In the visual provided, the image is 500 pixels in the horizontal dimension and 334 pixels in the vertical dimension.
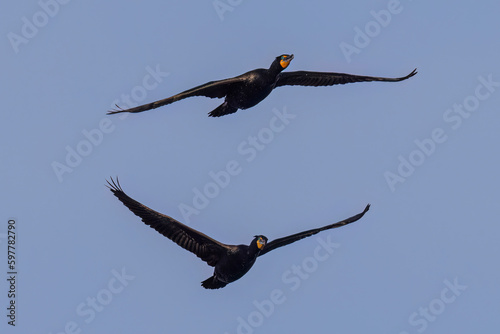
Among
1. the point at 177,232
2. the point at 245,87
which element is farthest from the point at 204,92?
the point at 177,232

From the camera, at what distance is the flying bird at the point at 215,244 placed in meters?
28.1

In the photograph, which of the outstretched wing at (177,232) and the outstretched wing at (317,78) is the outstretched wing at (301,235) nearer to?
the outstretched wing at (177,232)

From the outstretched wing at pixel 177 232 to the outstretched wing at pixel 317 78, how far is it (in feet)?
17.8

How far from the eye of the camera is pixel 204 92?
2866 cm

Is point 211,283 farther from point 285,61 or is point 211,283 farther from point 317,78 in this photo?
point 317,78

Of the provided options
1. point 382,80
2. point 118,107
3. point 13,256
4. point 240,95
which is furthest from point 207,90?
point 13,256

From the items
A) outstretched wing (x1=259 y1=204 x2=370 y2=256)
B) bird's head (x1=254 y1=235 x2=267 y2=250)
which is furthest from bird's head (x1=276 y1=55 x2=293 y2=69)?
bird's head (x1=254 y1=235 x2=267 y2=250)

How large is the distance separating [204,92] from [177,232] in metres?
3.86

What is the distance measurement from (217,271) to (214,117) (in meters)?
4.42

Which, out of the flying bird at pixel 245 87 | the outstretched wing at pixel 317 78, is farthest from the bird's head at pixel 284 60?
the outstretched wing at pixel 317 78

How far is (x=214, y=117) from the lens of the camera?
30141mm

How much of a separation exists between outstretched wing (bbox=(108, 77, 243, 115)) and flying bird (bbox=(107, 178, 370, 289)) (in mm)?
2637

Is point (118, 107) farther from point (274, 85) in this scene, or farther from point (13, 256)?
point (13, 256)

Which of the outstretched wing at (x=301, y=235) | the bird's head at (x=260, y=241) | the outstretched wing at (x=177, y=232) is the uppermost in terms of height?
the outstretched wing at (x=177, y=232)
